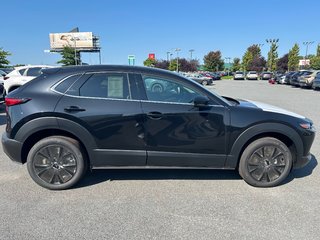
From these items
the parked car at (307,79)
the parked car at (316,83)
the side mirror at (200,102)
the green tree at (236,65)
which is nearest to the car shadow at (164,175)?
the side mirror at (200,102)

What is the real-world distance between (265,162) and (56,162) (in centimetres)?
295

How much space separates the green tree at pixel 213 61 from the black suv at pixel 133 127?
76666 millimetres

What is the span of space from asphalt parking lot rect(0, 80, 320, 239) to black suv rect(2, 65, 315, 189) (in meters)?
0.31

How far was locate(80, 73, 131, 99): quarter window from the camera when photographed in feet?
12.0

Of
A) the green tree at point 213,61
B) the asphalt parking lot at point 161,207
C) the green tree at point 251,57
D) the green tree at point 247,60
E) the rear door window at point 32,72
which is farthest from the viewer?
the green tree at point 247,60

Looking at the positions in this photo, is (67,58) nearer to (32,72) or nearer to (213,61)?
(213,61)

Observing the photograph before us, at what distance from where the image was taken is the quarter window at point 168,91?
146 inches

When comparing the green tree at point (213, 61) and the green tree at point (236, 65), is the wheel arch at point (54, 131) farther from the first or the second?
the green tree at point (236, 65)

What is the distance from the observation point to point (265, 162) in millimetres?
3852

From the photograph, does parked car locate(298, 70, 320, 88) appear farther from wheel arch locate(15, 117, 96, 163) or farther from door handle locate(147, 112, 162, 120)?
wheel arch locate(15, 117, 96, 163)

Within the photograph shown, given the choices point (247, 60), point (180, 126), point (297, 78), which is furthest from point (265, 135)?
point (247, 60)

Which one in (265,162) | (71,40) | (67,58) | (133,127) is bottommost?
(265,162)

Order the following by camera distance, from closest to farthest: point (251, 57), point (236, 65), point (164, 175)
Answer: point (164, 175), point (251, 57), point (236, 65)

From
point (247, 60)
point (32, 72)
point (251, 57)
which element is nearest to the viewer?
point (32, 72)
